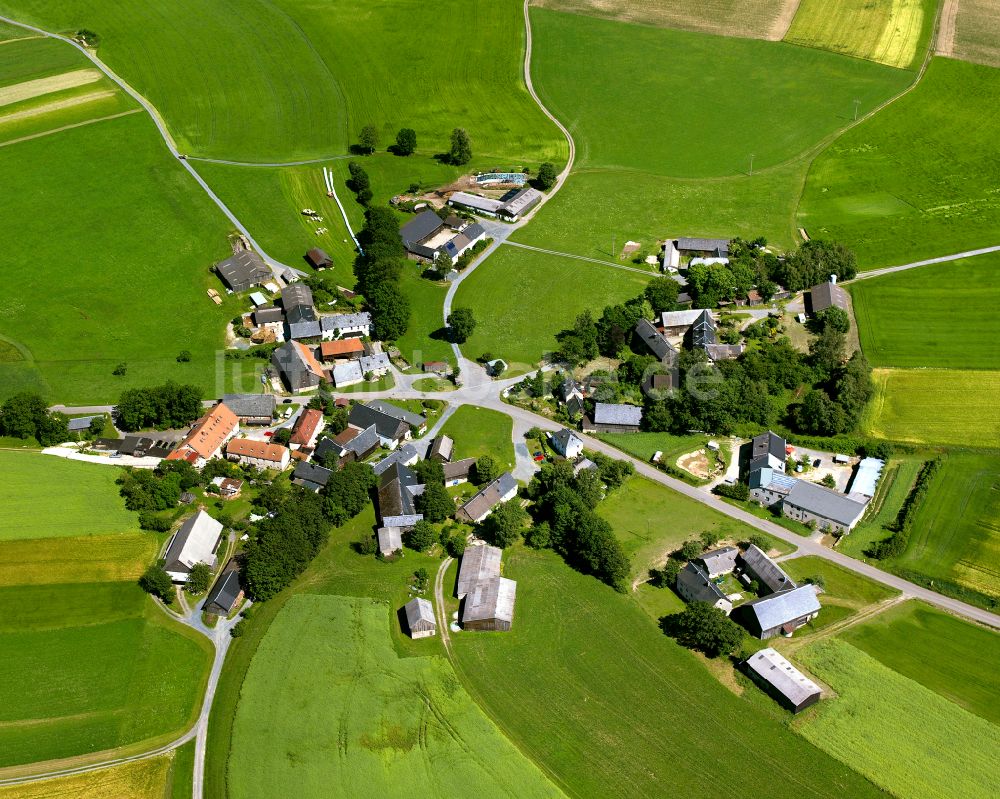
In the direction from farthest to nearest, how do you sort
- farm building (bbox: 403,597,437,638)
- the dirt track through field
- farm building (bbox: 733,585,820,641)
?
the dirt track through field → farm building (bbox: 403,597,437,638) → farm building (bbox: 733,585,820,641)

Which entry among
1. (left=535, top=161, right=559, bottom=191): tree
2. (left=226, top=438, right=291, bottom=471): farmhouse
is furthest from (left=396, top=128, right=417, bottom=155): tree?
(left=226, top=438, right=291, bottom=471): farmhouse

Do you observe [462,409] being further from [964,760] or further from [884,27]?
[884,27]

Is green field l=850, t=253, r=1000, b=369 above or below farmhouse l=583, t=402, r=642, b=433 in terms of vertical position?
above

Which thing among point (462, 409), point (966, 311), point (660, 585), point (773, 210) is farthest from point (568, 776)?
point (773, 210)

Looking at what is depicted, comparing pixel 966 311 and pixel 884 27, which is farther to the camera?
pixel 884 27

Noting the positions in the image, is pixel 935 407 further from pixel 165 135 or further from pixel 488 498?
pixel 165 135

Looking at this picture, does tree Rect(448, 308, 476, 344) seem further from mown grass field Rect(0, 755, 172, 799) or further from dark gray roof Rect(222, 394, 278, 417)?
mown grass field Rect(0, 755, 172, 799)
